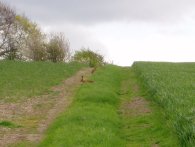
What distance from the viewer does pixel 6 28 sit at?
65.9 meters

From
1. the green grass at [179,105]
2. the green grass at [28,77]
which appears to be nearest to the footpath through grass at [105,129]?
the green grass at [179,105]

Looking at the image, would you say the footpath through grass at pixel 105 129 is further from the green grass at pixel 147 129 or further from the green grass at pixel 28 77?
the green grass at pixel 28 77

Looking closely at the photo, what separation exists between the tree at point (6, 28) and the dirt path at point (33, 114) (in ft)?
123

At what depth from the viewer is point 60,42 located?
63781 millimetres

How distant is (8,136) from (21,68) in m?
27.5

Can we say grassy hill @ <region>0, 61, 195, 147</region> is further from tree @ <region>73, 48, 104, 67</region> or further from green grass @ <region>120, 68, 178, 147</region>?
tree @ <region>73, 48, 104, 67</region>

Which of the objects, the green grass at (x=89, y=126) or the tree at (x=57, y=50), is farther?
the tree at (x=57, y=50)

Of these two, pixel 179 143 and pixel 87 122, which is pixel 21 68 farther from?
pixel 179 143

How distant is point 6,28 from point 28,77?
30343mm

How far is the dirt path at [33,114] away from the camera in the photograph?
651 inches

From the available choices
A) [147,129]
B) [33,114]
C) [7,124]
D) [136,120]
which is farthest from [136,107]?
[7,124]

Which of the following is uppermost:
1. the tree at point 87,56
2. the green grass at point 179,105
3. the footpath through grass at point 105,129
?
the tree at point 87,56

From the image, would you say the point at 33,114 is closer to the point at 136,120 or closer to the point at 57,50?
the point at 136,120

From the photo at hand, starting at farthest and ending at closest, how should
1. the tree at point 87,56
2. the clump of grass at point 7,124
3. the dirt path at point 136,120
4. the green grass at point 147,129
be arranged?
the tree at point 87,56 < the clump of grass at point 7,124 < the dirt path at point 136,120 < the green grass at point 147,129
